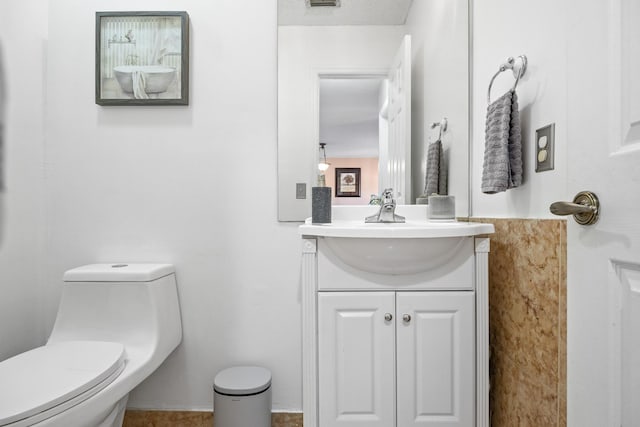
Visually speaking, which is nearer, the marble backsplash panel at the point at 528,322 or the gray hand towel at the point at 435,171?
the marble backsplash panel at the point at 528,322

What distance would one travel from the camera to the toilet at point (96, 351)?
89cm

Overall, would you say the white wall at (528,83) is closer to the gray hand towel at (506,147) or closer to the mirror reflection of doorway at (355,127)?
the gray hand towel at (506,147)

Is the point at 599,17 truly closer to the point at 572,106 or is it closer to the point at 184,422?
the point at 572,106

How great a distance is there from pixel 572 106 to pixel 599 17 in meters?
0.16

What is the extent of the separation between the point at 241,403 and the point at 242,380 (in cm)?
9

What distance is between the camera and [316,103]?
4.85ft

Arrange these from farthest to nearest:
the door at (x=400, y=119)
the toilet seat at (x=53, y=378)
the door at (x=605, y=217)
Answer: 1. the door at (x=400, y=119)
2. the toilet seat at (x=53, y=378)
3. the door at (x=605, y=217)

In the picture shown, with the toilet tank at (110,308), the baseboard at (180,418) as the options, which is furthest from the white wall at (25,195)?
the baseboard at (180,418)

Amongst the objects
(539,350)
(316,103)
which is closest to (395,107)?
(316,103)

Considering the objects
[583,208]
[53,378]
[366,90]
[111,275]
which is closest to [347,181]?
[366,90]

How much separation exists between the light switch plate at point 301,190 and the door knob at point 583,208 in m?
0.99

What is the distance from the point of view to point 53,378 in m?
0.97

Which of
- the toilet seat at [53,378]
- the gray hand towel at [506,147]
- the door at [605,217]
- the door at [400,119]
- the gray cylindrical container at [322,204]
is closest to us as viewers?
the door at [605,217]

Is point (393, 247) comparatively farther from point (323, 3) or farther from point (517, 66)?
point (323, 3)
